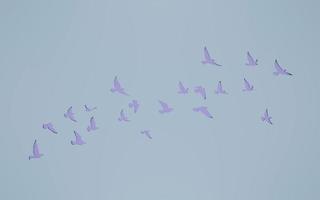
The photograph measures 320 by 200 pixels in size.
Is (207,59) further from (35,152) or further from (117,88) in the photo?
(35,152)

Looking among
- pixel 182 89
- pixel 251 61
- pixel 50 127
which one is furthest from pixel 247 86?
pixel 50 127

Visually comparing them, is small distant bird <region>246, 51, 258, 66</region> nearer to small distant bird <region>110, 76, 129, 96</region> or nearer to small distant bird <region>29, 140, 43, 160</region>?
small distant bird <region>110, 76, 129, 96</region>

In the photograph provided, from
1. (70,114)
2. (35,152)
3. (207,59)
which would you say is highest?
(207,59)

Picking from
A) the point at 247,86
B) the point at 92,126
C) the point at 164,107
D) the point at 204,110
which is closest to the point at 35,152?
the point at 92,126

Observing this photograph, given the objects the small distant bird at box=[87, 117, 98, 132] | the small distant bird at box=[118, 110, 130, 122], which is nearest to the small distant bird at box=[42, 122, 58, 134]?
the small distant bird at box=[87, 117, 98, 132]

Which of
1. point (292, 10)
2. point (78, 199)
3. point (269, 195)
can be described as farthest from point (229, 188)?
point (292, 10)

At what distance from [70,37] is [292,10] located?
0.72 metres

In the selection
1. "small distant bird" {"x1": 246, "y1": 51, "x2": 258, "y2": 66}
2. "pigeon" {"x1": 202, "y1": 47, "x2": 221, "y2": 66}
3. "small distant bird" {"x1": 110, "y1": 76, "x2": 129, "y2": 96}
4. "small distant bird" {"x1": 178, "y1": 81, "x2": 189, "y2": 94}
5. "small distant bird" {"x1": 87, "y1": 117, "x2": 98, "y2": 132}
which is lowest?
"small distant bird" {"x1": 87, "y1": 117, "x2": 98, "y2": 132}

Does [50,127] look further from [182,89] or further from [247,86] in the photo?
[247,86]

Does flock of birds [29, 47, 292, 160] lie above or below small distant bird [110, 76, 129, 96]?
below

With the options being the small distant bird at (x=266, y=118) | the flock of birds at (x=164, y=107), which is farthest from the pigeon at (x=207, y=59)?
the small distant bird at (x=266, y=118)

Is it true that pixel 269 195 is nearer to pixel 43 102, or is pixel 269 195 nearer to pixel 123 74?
pixel 123 74

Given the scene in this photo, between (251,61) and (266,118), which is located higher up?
(251,61)

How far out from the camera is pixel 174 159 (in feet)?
3.71
